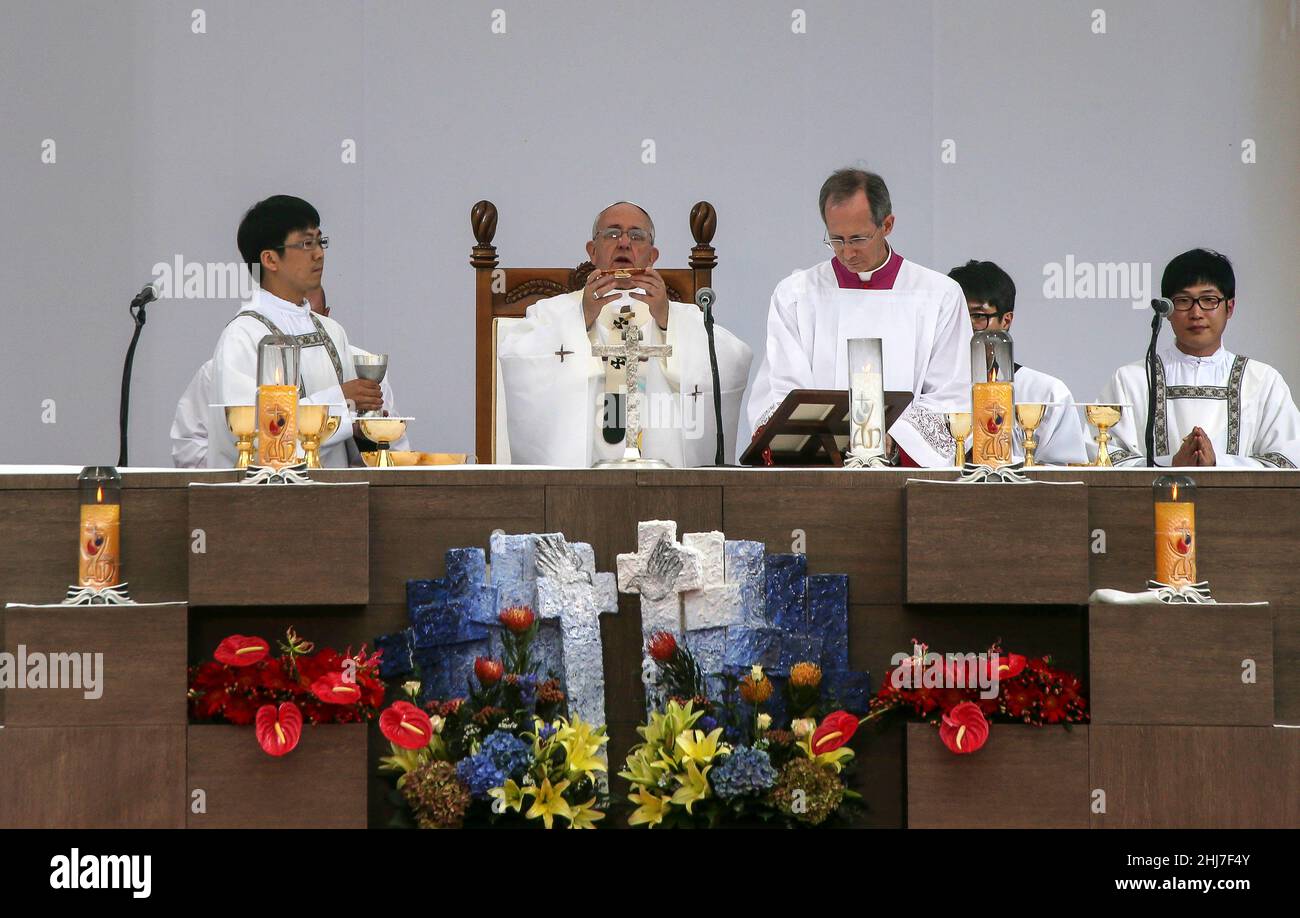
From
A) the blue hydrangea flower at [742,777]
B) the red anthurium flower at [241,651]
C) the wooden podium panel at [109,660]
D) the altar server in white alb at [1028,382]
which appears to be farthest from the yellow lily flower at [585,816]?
the altar server in white alb at [1028,382]

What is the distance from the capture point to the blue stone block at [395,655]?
335 cm

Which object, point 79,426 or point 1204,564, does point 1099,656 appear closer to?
point 1204,564

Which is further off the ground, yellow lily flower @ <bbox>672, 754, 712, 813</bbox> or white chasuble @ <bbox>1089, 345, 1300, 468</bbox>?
white chasuble @ <bbox>1089, 345, 1300, 468</bbox>

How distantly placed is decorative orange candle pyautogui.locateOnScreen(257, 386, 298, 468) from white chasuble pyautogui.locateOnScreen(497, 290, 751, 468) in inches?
57.3

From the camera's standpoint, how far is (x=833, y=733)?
3150 millimetres

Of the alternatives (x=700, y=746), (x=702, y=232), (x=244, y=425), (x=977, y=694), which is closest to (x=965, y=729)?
(x=977, y=694)

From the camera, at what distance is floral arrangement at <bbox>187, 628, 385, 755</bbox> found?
3125 mm

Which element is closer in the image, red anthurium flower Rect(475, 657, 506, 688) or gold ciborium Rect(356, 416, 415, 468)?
red anthurium flower Rect(475, 657, 506, 688)

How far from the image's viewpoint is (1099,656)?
3.21 metres

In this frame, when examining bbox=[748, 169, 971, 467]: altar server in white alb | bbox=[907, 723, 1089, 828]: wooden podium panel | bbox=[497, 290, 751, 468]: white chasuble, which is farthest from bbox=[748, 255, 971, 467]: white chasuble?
bbox=[907, 723, 1089, 828]: wooden podium panel

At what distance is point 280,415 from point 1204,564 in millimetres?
1971

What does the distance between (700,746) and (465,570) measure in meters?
0.61

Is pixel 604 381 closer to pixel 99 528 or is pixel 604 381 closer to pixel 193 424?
pixel 193 424

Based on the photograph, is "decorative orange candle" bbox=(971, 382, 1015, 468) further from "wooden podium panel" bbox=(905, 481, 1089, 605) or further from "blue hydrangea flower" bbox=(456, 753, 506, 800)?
"blue hydrangea flower" bbox=(456, 753, 506, 800)
